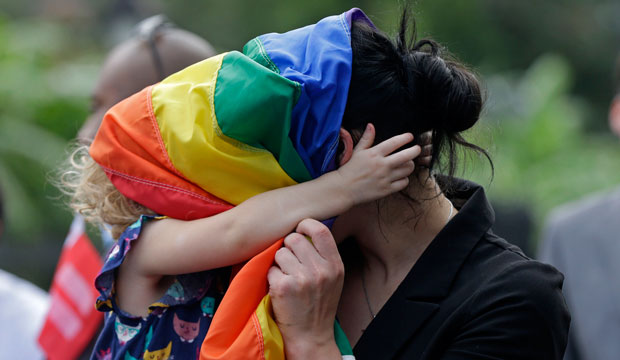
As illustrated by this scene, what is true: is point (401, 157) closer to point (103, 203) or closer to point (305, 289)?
point (305, 289)

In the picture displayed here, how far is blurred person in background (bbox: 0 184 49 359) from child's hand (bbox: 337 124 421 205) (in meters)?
2.31

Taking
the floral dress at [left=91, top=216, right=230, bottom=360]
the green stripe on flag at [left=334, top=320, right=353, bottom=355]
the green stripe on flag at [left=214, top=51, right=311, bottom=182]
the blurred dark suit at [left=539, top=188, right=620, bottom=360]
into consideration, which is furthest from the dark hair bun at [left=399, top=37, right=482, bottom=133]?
the blurred dark suit at [left=539, top=188, right=620, bottom=360]

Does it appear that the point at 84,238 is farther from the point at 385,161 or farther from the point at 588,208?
the point at 588,208

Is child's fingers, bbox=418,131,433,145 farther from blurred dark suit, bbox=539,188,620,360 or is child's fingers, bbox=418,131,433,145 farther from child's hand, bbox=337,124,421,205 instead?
blurred dark suit, bbox=539,188,620,360

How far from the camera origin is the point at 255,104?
209 cm

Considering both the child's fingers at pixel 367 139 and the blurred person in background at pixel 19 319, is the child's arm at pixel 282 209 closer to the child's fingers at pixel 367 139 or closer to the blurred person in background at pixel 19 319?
the child's fingers at pixel 367 139

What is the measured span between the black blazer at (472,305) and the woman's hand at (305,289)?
194 mm

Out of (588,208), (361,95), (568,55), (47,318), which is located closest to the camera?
(361,95)

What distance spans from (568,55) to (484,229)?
846 inches

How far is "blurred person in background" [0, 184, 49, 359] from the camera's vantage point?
153 inches

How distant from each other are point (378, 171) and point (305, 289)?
361 millimetres

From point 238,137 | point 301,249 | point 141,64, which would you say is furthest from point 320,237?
point 141,64

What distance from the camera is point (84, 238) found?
3.77m

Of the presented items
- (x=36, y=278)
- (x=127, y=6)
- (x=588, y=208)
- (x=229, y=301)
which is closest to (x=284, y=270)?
(x=229, y=301)
